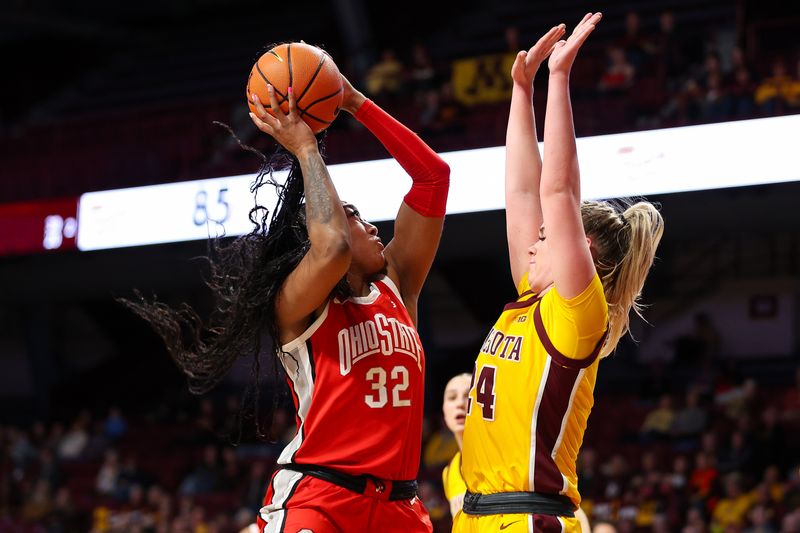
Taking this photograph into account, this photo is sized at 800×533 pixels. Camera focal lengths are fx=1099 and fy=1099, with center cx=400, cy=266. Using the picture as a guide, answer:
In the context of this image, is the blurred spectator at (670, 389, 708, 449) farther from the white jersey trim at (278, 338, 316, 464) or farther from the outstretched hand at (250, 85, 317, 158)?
the outstretched hand at (250, 85, 317, 158)

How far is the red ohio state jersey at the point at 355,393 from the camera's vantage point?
11.2 ft

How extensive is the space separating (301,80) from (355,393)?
100cm

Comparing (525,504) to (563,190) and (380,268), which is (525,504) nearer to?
Result: (563,190)

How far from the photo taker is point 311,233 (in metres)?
3.28

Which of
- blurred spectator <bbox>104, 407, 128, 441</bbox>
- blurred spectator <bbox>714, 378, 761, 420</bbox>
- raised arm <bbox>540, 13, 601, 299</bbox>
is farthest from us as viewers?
blurred spectator <bbox>104, 407, 128, 441</bbox>

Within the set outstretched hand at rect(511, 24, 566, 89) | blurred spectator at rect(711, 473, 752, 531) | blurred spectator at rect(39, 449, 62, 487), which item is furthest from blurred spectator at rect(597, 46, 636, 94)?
blurred spectator at rect(39, 449, 62, 487)

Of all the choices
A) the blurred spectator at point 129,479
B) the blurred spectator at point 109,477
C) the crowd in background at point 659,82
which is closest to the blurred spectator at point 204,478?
the blurred spectator at point 129,479

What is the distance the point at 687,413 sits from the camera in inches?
453

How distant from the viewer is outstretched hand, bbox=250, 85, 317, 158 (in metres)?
3.38

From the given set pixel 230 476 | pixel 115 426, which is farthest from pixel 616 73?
pixel 115 426

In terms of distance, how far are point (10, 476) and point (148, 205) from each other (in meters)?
4.53

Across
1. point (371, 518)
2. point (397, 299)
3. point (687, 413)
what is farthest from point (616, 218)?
point (687, 413)

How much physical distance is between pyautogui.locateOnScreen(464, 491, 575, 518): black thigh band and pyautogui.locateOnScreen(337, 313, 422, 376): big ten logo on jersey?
56 centimetres

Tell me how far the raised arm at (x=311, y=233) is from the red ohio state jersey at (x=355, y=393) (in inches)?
3.8
